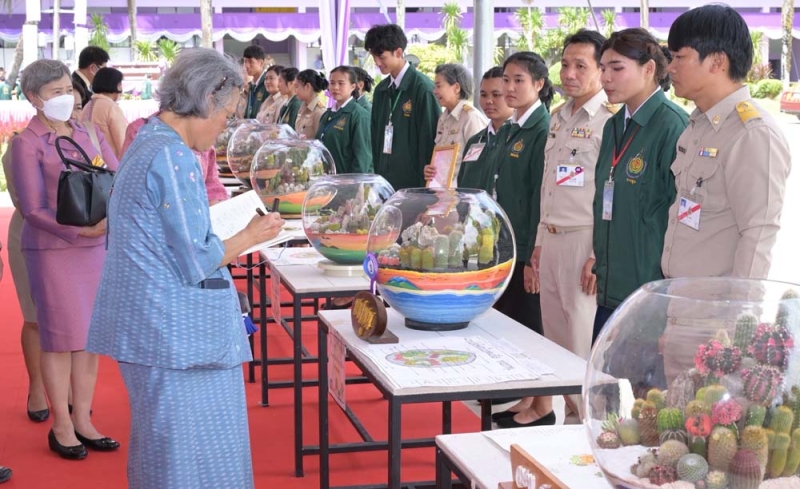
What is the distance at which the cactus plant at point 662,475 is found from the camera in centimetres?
114

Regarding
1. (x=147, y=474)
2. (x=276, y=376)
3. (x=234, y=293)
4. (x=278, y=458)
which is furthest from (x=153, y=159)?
(x=276, y=376)

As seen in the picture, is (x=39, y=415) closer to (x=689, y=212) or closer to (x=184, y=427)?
(x=184, y=427)

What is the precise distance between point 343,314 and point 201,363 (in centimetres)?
60

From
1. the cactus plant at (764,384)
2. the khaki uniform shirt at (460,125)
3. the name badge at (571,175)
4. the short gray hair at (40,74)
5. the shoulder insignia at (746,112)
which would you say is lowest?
the cactus plant at (764,384)

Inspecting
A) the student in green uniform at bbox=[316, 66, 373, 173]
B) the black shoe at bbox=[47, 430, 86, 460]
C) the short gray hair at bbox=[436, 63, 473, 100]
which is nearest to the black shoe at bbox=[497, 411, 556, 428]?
the black shoe at bbox=[47, 430, 86, 460]

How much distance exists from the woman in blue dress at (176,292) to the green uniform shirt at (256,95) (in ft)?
22.2

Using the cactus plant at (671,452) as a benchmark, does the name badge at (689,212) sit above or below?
above

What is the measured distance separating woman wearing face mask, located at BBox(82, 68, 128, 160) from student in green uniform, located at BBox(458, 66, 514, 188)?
6.27 ft

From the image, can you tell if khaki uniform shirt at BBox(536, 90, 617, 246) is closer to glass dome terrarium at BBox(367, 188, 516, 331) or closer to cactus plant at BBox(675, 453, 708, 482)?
glass dome terrarium at BBox(367, 188, 516, 331)

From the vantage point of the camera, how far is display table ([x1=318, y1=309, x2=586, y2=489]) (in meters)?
1.83

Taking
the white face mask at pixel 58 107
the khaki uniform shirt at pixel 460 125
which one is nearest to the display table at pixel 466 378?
the white face mask at pixel 58 107

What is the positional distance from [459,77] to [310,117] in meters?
2.19

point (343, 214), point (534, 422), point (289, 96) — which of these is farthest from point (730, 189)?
point (289, 96)

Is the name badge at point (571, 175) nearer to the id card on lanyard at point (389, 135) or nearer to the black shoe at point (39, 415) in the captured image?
the id card on lanyard at point (389, 135)
